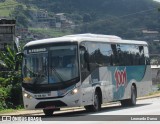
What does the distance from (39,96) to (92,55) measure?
10.8 ft

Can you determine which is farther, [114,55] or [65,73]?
[114,55]

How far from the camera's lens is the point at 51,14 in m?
151

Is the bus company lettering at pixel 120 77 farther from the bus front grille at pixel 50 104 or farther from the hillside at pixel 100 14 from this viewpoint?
the hillside at pixel 100 14

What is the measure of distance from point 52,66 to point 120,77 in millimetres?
6035

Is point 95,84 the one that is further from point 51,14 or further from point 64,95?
point 51,14

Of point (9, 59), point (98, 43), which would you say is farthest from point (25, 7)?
point (98, 43)

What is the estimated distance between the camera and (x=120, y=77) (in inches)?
1065

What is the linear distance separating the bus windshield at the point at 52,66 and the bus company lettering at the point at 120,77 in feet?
16.1

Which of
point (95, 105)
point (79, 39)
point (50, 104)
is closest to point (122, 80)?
point (95, 105)

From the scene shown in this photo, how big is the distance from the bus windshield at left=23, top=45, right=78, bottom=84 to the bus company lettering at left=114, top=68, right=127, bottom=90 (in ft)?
16.1

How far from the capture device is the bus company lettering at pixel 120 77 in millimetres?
26584

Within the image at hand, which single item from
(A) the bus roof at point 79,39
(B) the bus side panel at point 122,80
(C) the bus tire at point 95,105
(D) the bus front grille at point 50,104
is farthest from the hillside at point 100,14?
(D) the bus front grille at point 50,104

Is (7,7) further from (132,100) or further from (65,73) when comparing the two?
(65,73)

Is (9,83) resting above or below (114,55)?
below
